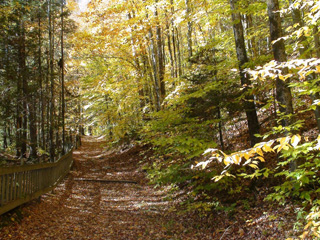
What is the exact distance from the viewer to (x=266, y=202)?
5.39 meters

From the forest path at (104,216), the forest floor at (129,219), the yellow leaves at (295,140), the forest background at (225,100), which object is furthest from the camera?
the forest path at (104,216)

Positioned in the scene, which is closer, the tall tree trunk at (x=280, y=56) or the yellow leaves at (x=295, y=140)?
the yellow leaves at (x=295, y=140)

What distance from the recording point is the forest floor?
4816 mm

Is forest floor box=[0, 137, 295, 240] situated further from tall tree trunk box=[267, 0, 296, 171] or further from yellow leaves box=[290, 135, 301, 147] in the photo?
yellow leaves box=[290, 135, 301, 147]

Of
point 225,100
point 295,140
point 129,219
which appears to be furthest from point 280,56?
point 129,219

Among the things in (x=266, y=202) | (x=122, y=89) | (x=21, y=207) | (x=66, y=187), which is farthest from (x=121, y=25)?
(x=266, y=202)

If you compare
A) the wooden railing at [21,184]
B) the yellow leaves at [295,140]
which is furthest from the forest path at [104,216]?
the yellow leaves at [295,140]

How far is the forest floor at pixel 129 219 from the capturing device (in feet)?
15.8

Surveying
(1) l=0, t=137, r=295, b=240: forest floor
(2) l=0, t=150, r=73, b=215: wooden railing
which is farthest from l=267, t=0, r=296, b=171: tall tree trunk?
(2) l=0, t=150, r=73, b=215: wooden railing

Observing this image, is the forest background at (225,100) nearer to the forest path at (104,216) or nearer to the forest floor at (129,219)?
the forest floor at (129,219)

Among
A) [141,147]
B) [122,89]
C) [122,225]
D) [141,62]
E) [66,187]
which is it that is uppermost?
[141,62]

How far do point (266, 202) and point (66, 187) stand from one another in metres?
8.13

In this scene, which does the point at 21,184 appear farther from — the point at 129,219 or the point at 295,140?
the point at 295,140

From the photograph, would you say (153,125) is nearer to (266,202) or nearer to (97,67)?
(266,202)
